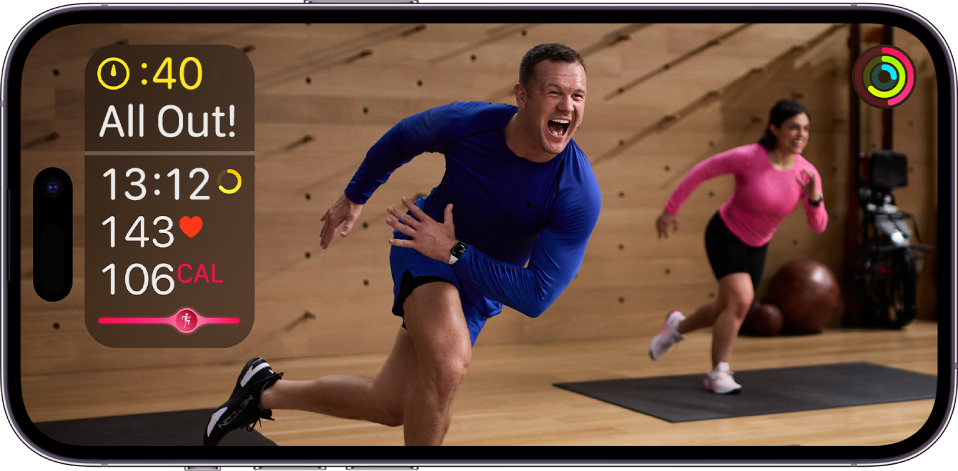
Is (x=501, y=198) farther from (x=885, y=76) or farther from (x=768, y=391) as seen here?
(x=768, y=391)

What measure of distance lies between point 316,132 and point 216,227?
2.81m

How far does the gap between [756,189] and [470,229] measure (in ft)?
6.35

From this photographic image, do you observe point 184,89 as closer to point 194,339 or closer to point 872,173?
point 194,339

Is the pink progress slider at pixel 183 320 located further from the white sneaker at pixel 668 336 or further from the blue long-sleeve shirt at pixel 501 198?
the white sneaker at pixel 668 336

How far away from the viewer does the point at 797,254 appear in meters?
5.48

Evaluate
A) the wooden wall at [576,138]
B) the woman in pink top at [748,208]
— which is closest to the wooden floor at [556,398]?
the wooden wall at [576,138]

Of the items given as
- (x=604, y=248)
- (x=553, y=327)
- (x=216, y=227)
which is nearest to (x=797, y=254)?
(x=604, y=248)

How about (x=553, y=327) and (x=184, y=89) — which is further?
(x=553, y=327)

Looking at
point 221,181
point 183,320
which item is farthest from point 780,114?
point 183,320

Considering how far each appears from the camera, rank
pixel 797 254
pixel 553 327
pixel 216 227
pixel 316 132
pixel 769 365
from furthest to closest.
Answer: pixel 797 254
pixel 553 327
pixel 316 132
pixel 769 365
pixel 216 227

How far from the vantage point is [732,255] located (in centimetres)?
351

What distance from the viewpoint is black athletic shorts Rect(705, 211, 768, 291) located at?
3.52 meters

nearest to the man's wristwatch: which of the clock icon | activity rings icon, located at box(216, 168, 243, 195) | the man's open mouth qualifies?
the man's open mouth

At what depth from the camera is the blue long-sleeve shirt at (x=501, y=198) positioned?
5.85 ft
